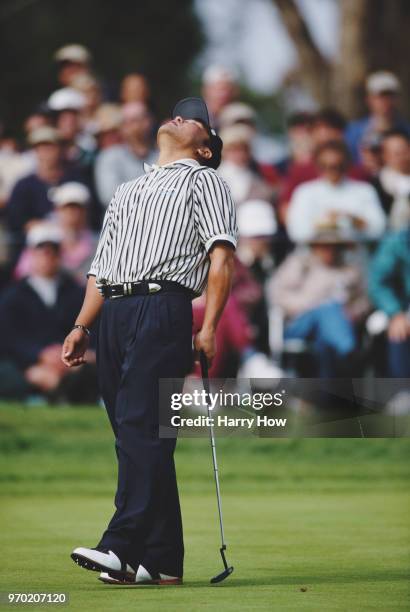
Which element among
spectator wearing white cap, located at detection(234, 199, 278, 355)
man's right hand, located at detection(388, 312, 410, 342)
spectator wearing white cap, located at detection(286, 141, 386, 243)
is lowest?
man's right hand, located at detection(388, 312, 410, 342)

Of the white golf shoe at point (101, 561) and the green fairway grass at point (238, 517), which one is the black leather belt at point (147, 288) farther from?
the green fairway grass at point (238, 517)

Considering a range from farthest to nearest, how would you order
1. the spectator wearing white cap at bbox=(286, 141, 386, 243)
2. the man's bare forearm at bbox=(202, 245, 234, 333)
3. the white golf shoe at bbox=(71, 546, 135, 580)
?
the spectator wearing white cap at bbox=(286, 141, 386, 243) < the man's bare forearm at bbox=(202, 245, 234, 333) < the white golf shoe at bbox=(71, 546, 135, 580)

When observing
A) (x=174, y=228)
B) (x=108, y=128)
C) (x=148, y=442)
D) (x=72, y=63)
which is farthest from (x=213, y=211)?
(x=72, y=63)

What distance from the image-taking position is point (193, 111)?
7223mm

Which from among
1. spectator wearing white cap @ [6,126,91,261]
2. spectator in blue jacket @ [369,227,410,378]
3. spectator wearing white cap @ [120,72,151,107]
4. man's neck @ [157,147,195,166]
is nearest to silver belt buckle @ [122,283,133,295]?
man's neck @ [157,147,195,166]

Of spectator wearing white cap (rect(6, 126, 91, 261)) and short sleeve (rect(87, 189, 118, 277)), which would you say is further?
spectator wearing white cap (rect(6, 126, 91, 261))

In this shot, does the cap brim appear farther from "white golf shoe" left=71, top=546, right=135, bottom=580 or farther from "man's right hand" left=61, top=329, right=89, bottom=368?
"white golf shoe" left=71, top=546, right=135, bottom=580

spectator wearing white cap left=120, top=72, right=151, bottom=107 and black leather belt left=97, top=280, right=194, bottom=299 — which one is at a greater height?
spectator wearing white cap left=120, top=72, right=151, bottom=107

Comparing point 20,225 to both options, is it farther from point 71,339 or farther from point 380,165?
point 71,339

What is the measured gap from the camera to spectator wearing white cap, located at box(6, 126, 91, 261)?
1460 centimetres

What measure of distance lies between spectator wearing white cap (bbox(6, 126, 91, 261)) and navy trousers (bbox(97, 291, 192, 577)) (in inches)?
304

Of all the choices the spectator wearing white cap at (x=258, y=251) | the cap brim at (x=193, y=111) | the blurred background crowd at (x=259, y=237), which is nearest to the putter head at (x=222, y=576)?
the cap brim at (x=193, y=111)

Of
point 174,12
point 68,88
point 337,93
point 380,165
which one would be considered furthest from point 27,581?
point 174,12

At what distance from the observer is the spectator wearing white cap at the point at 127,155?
14695mm
